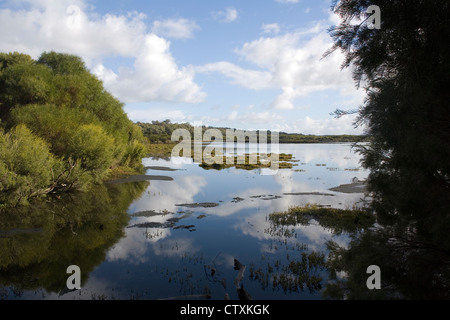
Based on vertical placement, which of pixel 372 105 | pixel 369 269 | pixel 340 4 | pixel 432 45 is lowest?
pixel 369 269

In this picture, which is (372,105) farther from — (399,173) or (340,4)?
(340,4)

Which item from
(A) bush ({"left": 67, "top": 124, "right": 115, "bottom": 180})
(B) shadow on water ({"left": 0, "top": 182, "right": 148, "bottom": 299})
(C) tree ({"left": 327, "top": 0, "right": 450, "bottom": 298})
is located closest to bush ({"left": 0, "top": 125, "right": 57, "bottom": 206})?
(B) shadow on water ({"left": 0, "top": 182, "right": 148, "bottom": 299})

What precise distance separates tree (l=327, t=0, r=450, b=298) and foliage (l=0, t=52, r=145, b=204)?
24.6 m

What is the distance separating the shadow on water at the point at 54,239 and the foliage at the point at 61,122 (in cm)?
288

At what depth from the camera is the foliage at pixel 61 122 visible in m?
27.3

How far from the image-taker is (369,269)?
774 cm

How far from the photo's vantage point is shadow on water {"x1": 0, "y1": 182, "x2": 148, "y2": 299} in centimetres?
1234

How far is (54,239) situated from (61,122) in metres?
19.9

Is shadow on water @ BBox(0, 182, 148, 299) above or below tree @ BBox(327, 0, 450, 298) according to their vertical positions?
below

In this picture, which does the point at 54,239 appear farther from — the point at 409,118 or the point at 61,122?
the point at 61,122

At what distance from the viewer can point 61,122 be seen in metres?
32.4

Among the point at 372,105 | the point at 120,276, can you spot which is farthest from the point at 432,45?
the point at 120,276

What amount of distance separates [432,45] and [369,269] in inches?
235

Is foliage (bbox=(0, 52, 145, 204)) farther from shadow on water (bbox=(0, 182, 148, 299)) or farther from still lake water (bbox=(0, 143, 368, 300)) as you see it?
still lake water (bbox=(0, 143, 368, 300))
